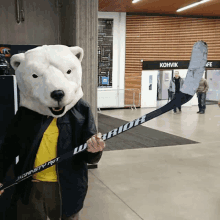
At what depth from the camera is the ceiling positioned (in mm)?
10686

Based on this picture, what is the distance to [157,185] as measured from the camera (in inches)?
154

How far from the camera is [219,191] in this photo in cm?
373

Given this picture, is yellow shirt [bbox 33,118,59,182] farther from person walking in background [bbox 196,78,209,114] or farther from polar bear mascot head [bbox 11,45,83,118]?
person walking in background [bbox 196,78,209,114]

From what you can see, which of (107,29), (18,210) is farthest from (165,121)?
(18,210)

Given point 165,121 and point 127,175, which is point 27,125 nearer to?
point 127,175

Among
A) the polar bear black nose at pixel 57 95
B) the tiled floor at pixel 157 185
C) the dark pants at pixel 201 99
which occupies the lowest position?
the tiled floor at pixel 157 185

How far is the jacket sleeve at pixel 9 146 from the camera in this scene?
5.75 feet

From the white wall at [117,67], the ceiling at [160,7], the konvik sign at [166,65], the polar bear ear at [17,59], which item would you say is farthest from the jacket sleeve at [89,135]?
the konvik sign at [166,65]

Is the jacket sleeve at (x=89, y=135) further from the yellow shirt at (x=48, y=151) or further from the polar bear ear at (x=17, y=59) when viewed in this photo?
the polar bear ear at (x=17, y=59)

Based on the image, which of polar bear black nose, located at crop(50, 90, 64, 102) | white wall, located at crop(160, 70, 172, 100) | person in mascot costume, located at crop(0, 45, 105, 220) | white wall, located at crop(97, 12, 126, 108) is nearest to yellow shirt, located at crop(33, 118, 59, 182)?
person in mascot costume, located at crop(0, 45, 105, 220)

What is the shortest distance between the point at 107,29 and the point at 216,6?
4.46 meters

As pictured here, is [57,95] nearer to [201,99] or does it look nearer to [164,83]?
[201,99]

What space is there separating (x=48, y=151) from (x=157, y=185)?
2541 mm

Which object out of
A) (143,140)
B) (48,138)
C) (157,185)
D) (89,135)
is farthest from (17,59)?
(143,140)
